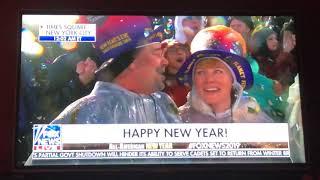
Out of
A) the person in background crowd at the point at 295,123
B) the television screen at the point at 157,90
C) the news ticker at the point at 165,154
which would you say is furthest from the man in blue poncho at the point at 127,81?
the person in background crowd at the point at 295,123

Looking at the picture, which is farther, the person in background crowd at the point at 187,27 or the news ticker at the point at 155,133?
the person in background crowd at the point at 187,27

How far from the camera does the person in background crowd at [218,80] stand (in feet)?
6.12

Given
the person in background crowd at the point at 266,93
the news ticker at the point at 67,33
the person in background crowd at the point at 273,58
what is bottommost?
the person in background crowd at the point at 266,93

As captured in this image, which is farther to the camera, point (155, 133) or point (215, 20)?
point (215, 20)

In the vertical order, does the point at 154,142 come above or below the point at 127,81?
below

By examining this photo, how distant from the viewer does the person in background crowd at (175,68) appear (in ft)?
6.15

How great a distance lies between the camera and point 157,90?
1.88 m

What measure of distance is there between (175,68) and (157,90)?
116 millimetres

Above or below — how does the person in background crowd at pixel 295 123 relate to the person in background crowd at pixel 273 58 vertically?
below

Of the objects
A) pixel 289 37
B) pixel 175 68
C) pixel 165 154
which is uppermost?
pixel 289 37

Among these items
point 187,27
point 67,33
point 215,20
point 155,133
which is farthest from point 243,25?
point 67,33

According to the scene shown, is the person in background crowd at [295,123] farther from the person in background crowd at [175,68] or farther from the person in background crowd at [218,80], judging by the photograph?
the person in background crowd at [175,68]

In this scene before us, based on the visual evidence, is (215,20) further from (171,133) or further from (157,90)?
(171,133)

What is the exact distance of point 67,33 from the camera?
6.26ft
